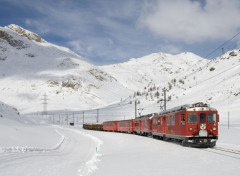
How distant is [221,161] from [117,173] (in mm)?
5640

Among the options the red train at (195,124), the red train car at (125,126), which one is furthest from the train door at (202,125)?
the red train car at (125,126)

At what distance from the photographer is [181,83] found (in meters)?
116

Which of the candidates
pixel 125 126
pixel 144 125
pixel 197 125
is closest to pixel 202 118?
pixel 197 125

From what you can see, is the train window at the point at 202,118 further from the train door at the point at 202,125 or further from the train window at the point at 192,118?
the train window at the point at 192,118

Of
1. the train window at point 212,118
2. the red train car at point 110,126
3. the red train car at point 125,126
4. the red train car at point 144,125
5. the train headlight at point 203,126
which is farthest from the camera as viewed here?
the red train car at point 110,126

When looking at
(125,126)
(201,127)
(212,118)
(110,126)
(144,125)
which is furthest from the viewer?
(110,126)

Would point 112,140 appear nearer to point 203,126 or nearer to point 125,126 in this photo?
point 203,126

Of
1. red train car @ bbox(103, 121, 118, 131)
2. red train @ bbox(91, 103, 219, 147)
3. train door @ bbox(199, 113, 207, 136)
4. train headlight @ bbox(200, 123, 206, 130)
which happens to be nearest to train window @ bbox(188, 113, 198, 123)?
red train @ bbox(91, 103, 219, 147)

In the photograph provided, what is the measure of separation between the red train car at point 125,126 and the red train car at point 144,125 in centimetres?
248

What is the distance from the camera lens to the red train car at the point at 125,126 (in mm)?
55062

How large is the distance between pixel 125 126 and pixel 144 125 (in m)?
14.8

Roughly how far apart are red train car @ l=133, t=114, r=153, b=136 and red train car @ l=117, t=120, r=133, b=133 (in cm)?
248

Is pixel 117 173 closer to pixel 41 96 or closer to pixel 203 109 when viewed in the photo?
pixel 203 109

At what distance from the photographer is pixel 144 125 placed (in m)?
44.2
